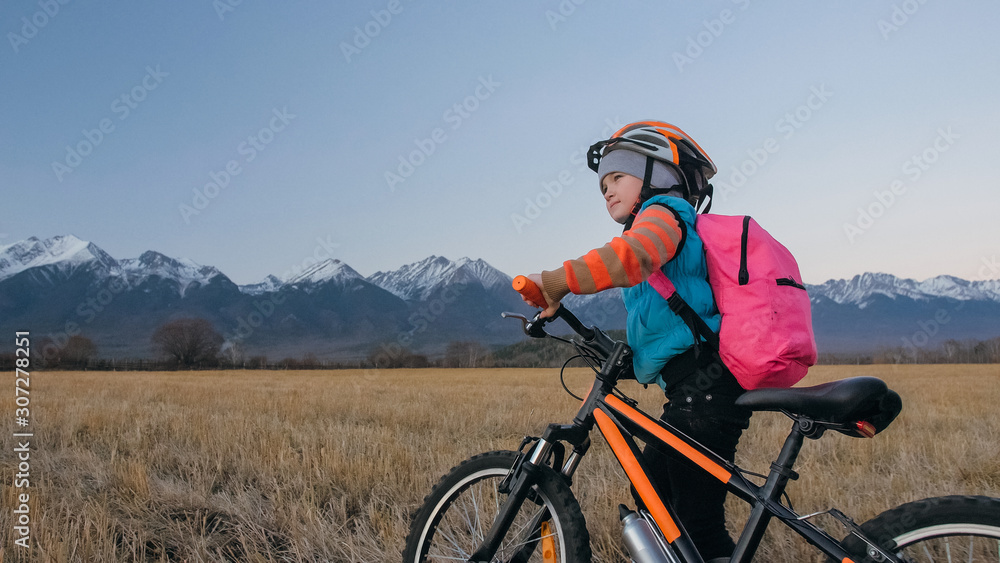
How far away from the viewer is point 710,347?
2.24m

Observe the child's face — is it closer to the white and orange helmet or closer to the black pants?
the white and orange helmet

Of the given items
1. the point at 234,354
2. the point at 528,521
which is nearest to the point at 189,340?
the point at 234,354

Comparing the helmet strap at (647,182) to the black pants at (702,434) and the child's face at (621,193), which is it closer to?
the child's face at (621,193)

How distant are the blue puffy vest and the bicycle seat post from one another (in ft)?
1.62

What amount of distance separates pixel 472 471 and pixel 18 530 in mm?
2983

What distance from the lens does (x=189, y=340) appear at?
67.7 meters

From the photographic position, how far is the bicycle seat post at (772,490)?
6.04 ft

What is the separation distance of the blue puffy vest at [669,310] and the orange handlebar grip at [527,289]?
0.53 m

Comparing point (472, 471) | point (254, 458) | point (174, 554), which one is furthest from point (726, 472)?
point (254, 458)

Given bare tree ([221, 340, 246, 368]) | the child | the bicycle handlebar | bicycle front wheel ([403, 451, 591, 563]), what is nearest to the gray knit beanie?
the child

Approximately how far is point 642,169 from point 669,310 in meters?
0.60

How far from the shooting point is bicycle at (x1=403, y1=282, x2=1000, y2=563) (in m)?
A: 1.71

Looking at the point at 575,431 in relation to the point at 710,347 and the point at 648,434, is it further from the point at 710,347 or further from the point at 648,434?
the point at 710,347

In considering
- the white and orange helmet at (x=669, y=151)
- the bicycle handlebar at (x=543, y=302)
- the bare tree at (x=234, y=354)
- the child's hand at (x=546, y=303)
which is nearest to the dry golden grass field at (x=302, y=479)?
the bicycle handlebar at (x=543, y=302)
